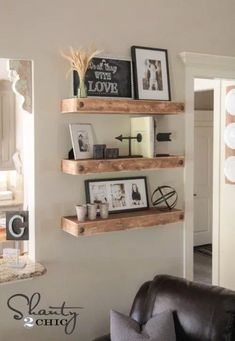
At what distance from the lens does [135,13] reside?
3.05m

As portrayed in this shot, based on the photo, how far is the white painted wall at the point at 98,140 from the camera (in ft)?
8.94

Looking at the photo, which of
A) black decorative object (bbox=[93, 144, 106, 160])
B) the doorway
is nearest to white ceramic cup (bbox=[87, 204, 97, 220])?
black decorative object (bbox=[93, 144, 106, 160])

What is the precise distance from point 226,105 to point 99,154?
65.7 inches

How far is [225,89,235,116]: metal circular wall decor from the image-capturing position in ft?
12.8

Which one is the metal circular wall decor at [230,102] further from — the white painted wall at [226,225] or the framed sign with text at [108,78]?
the framed sign with text at [108,78]

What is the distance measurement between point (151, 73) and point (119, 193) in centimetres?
86

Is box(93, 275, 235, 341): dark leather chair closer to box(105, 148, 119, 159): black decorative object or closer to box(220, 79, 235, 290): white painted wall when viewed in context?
box(105, 148, 119, 159): black decorative object

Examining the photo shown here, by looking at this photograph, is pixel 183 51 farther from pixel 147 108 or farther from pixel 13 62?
pixel 13 62

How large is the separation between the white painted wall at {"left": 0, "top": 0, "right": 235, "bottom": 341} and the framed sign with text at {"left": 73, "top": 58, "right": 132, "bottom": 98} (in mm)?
91

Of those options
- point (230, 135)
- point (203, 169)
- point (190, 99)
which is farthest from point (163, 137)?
point (203, 169)

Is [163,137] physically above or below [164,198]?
above

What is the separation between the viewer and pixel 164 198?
3.20 metres
